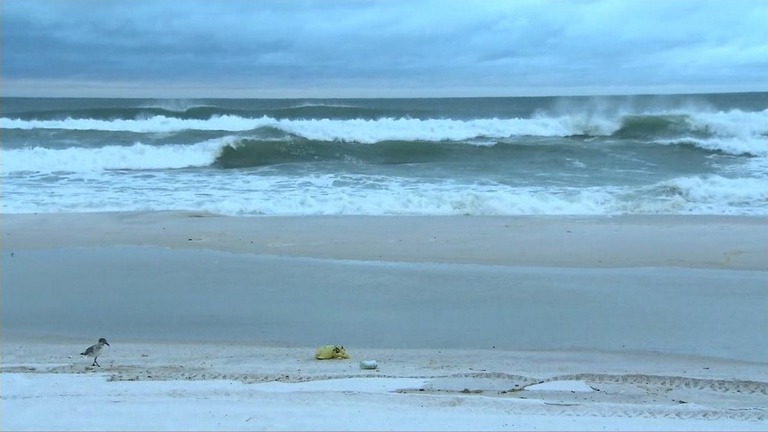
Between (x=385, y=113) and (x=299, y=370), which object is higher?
(x=385, y=113)

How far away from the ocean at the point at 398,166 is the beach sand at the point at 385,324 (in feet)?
5.93

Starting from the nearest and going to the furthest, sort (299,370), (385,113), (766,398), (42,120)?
(766,398), (299,370), (42,120), (385,113)

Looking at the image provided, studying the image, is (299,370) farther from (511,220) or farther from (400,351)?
(511,220)

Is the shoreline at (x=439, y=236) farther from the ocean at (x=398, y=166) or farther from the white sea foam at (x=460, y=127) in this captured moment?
the white sea foam at (x=460, y=127)

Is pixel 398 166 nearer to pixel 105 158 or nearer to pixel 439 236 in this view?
pixel 105 158

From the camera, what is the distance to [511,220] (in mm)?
11836

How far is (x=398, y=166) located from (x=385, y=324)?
13906 mm

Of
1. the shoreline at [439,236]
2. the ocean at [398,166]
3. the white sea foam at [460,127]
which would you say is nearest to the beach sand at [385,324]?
the shoreline at [439,236]

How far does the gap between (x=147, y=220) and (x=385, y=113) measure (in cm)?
3226

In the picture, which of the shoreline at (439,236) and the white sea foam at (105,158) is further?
the white sea foam at (105,158)

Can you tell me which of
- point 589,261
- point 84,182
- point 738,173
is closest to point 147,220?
point 84,182

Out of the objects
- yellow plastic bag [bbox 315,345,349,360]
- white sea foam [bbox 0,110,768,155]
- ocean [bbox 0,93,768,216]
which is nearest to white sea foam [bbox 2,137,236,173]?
ocean [bbox 0,93,768,216]

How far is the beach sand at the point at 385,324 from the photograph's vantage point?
4.25 m

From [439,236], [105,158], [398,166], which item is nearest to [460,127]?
[398,166]
